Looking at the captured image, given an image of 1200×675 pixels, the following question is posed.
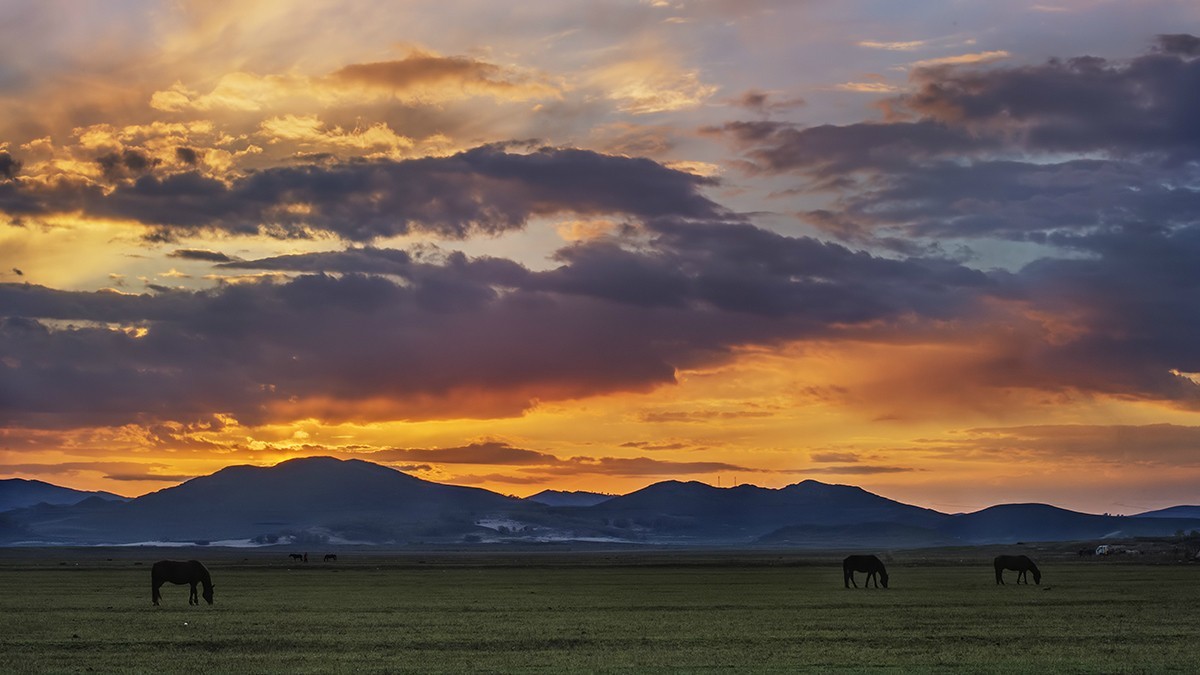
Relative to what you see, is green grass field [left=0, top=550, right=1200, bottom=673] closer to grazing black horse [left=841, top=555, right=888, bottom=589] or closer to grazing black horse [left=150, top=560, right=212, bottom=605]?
grazing black horse [left=150, top=560, right=212, bottom=605]

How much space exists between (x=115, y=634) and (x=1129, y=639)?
2777 centimetres

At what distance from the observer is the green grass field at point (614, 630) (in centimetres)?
2869

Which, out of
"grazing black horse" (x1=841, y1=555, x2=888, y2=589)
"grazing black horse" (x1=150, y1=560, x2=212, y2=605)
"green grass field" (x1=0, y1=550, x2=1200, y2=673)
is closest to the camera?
"green grass field" (x1=0, y1=550, x2=1200, y2=673)

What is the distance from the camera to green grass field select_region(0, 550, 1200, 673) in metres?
28.7

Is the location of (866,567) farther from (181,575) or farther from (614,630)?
(181,575)

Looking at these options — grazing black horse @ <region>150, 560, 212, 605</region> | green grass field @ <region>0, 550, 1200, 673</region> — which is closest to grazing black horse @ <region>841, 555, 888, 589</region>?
green grass field @ <region>0, 550, 1200, 673</region>

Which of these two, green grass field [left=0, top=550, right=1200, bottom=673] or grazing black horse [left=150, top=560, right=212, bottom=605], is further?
grazing black horse [left=150, top=560, right=212, bottom=605]

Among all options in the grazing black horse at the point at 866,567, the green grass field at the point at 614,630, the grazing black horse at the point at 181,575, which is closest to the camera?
the green grass field at the point at 614,630

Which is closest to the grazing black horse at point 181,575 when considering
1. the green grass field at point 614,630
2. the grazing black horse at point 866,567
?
the green grass field at point 614,630

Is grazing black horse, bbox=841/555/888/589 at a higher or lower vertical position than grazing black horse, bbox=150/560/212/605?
lower

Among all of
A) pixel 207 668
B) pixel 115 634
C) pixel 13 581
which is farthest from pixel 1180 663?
pixel 13 581

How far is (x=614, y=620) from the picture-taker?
42250 millimetres

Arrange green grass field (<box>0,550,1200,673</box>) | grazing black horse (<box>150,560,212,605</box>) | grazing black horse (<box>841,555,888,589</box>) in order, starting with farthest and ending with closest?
grazing black horse (<box>841,555,888,589</box>) < grazing black horse (<box>150,560,212,605</box>) < green grass field (<box>0,550,1200,673</box>)

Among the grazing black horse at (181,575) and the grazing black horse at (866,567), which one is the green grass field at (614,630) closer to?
the grazing black horse at (181,575)
